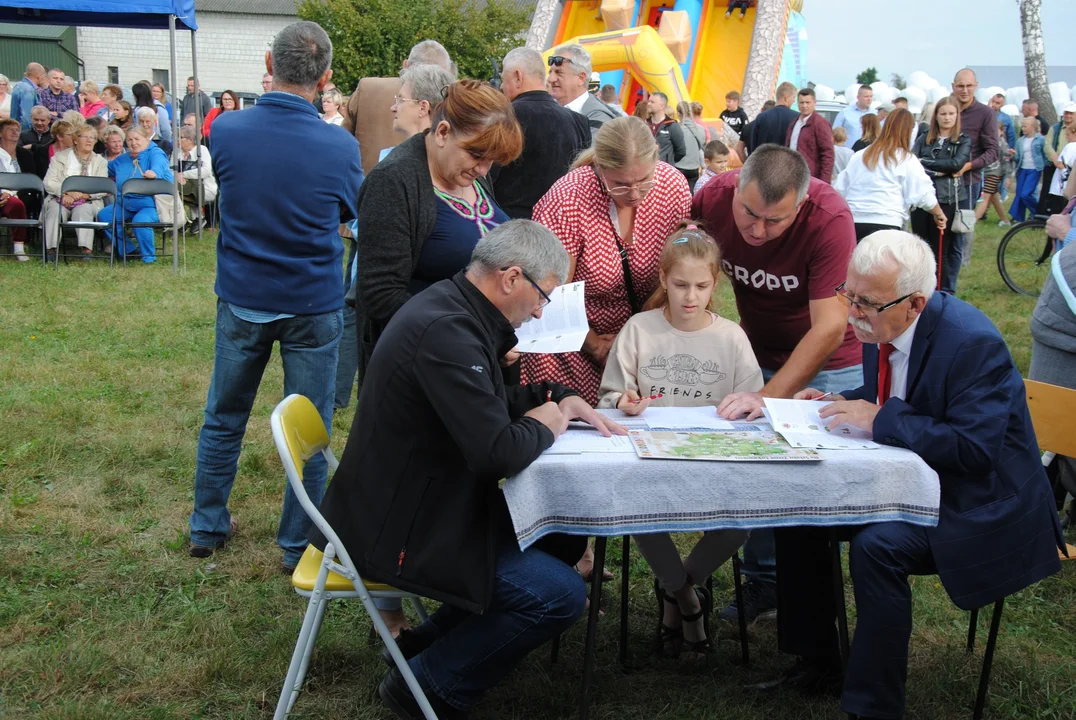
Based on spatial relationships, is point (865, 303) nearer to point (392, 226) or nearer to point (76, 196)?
point (392, 226)

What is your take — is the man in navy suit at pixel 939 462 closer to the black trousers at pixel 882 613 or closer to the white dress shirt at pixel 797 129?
the black trousers at pixel 882 613

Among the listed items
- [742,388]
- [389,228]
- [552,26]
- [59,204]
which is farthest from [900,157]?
[552,26]

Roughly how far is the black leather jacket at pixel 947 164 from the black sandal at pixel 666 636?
6.19 m

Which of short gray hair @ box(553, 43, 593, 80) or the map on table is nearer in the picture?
the map on table

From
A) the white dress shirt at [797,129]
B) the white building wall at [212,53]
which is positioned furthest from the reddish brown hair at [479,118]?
the white building wall at [212,53]

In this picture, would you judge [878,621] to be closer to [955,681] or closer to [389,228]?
[955,681]

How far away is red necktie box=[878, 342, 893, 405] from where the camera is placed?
2.78 m

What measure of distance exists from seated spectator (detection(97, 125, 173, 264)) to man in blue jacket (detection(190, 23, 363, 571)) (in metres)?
7.66

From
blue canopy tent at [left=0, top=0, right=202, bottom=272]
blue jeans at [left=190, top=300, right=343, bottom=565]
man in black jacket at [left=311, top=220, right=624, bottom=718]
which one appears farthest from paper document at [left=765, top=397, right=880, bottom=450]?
blue canopy tent at [left=0, top=0, right=202, bottom=272]

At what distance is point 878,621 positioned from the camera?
2518 mm

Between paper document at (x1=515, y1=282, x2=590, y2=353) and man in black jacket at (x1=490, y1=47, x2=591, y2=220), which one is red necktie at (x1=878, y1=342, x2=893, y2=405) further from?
man in black jacket at (x1=490, y1=47, x2=591, y2=220)

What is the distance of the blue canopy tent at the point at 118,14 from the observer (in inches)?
356

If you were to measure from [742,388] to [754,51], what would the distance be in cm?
1646

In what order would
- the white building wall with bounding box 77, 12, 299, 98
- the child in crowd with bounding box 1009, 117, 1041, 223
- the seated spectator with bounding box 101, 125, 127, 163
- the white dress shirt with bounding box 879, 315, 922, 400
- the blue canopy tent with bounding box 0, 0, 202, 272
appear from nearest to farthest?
the white dress shirt with bounding box 879, 315, 922, 400 < the blue canopy tent with bounding box 0, 0, 202, 272 < the seated spectator with bounding box 101, 125, 127, 163 < the child in crowd with bounding box 1009, 117, 1041, 223 < the white building wall with bounding box 77, 12, 299, 98
